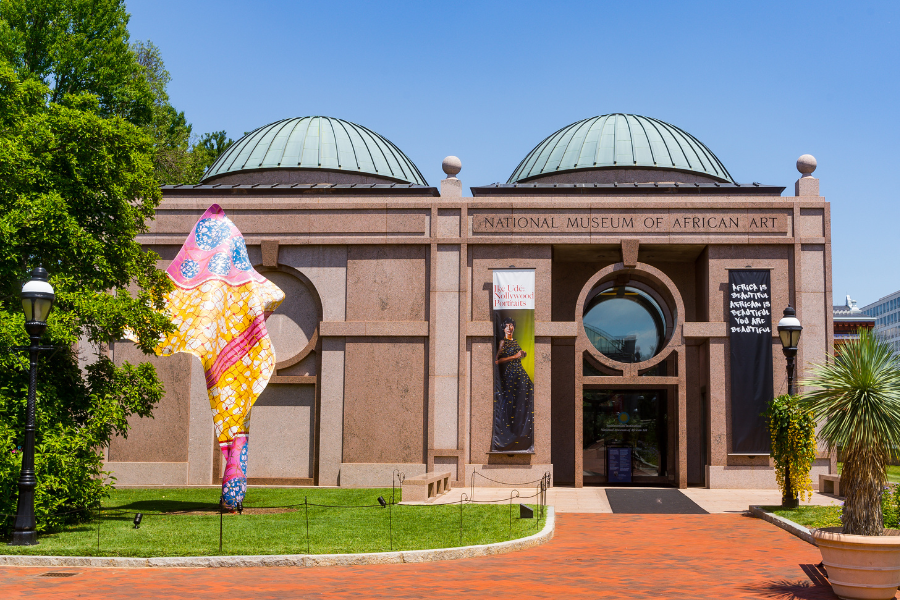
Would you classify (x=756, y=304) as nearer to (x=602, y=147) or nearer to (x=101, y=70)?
(x=602, y=147)

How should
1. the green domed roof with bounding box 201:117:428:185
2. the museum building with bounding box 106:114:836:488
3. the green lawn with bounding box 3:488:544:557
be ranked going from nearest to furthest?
the green lawn with bounding box 3:488:544:557 < the museum building with bounding box 106:114:836:488 < the green domed roof with bounding box 201:117:428:185

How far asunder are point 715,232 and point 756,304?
2.67 meters

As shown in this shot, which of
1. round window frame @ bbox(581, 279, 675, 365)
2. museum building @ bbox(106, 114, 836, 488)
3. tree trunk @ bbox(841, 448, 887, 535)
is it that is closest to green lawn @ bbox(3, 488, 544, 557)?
museum building @ bbox(106, 114, 836, 488)

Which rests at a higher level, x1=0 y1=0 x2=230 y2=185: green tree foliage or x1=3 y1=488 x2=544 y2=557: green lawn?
x1=0 y1=0 x2=230 y2=185: green tree foliage

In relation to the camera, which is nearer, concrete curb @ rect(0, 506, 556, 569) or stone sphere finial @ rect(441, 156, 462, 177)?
concrete curb @ rect(0, 506, 556, 569)

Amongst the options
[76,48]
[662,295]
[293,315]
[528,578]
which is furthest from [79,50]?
[528,578]

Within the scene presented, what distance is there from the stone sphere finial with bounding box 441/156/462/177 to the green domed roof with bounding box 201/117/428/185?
588 cm

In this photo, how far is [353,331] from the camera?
28.3 meters

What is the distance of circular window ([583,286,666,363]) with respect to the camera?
30.4 meters

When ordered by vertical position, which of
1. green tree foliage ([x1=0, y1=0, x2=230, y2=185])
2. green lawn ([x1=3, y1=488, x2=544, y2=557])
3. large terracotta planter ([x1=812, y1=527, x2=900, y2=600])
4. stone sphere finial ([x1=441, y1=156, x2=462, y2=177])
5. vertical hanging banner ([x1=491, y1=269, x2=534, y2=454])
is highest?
green tree foliage ([x1=0, y1=0, x2=230, y2=185])

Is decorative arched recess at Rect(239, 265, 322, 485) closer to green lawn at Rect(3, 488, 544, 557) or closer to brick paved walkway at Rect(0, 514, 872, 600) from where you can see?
green lawn at Rect(3, 488, 544, 557)

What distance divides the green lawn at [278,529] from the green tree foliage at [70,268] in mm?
1473

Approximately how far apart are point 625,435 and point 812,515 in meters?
11.2

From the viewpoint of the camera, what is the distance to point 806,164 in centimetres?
2878
